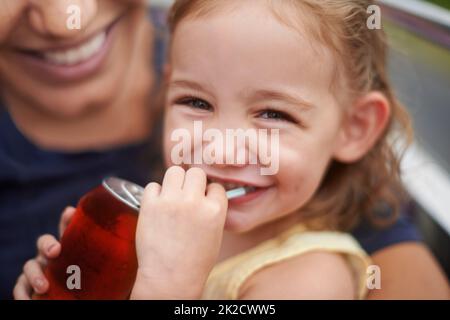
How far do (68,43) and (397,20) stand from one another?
2.11ft

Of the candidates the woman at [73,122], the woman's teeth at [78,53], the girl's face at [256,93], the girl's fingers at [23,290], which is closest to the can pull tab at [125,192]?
the girl's face at [256,93]

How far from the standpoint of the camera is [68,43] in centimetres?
101

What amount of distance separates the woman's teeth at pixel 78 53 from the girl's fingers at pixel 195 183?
18.7 inches

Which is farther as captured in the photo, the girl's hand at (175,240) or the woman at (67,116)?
the woman at (67,116)

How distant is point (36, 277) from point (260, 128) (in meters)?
0.36

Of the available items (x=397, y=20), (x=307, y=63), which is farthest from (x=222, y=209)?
(x=397, y=20)

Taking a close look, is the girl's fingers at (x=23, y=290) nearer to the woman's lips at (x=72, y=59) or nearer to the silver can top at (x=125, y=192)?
the silver can top at (x=125, y=192)

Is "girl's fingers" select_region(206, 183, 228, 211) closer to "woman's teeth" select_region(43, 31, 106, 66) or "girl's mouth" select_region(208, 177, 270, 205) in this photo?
"girl's mouth" select_region(208, 177, 270, 205)

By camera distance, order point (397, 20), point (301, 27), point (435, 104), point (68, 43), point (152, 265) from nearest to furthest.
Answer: point (152, 265) < point (301, 27) < point (68, 43) < point (397, 20) < point (435, 104)

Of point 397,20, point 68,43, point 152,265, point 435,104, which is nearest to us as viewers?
point 152,265

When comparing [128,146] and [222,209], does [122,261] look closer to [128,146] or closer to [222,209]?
[222,209]

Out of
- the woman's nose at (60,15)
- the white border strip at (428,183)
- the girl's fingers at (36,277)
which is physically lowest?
the girl's fingers at (36,277)

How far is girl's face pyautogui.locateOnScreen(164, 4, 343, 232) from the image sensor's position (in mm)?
762

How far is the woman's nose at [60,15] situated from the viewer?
2.85ft
